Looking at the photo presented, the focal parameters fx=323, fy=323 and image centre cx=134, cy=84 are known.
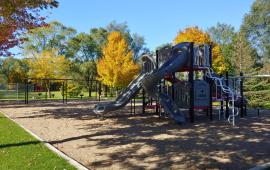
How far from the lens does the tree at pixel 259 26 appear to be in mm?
53781

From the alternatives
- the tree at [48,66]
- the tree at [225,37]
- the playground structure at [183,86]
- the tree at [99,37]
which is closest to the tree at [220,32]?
the tree at [225,37]

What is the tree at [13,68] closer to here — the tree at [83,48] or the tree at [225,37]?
the tree at [83,48]

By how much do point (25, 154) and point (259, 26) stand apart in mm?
54532

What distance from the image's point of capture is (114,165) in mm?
6582

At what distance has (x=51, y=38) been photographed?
179 feet

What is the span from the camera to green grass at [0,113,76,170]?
627cm

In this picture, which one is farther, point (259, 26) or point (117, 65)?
point (259, 26)

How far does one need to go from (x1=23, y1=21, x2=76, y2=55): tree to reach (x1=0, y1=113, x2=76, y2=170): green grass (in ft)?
135

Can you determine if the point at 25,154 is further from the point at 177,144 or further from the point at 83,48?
the point at 83,48

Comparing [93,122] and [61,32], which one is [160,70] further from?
[61,32]

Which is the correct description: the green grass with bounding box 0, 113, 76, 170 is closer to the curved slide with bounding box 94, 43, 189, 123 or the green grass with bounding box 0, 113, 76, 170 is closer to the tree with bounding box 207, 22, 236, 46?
A: the curved slide with bounding box 94, 43, 189, 123

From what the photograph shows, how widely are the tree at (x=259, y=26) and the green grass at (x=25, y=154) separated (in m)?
51.3

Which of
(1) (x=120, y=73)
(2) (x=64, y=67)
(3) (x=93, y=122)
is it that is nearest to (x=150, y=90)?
(3) (x=93, y=122)

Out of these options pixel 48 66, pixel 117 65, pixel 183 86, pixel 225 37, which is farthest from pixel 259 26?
pixel 183 86
